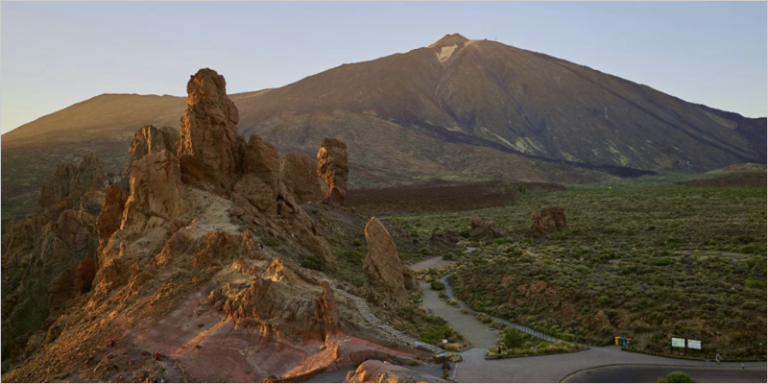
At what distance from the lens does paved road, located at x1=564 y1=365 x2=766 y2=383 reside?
89.5 feet

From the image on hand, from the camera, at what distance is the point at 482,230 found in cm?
8438

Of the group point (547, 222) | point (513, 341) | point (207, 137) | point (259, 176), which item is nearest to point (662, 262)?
point (513, 341)

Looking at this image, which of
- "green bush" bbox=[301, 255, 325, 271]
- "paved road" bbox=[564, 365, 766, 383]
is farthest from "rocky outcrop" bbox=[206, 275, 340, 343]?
"green bush" bbox=[301, 255, 325, 271]

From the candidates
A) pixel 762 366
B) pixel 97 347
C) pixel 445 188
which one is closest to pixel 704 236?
pixel 762 366

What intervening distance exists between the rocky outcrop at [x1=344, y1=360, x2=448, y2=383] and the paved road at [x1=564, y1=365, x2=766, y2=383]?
8878 millimetres

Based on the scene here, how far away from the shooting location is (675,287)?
42.1 meters

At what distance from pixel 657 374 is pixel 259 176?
31772 mm

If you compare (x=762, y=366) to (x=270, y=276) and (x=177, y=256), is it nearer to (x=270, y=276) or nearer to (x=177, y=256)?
(x=270, y=276)

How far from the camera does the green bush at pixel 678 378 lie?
2645cm

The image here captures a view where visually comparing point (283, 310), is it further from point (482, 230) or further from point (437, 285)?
point (482, 230)

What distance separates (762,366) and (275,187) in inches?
1346

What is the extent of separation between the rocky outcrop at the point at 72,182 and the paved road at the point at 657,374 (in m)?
52.9

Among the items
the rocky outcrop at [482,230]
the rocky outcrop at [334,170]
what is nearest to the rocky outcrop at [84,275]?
the rocky outcrop at [334,170]

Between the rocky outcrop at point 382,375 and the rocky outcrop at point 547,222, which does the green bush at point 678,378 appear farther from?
the rocky outcrop at point 547,222
